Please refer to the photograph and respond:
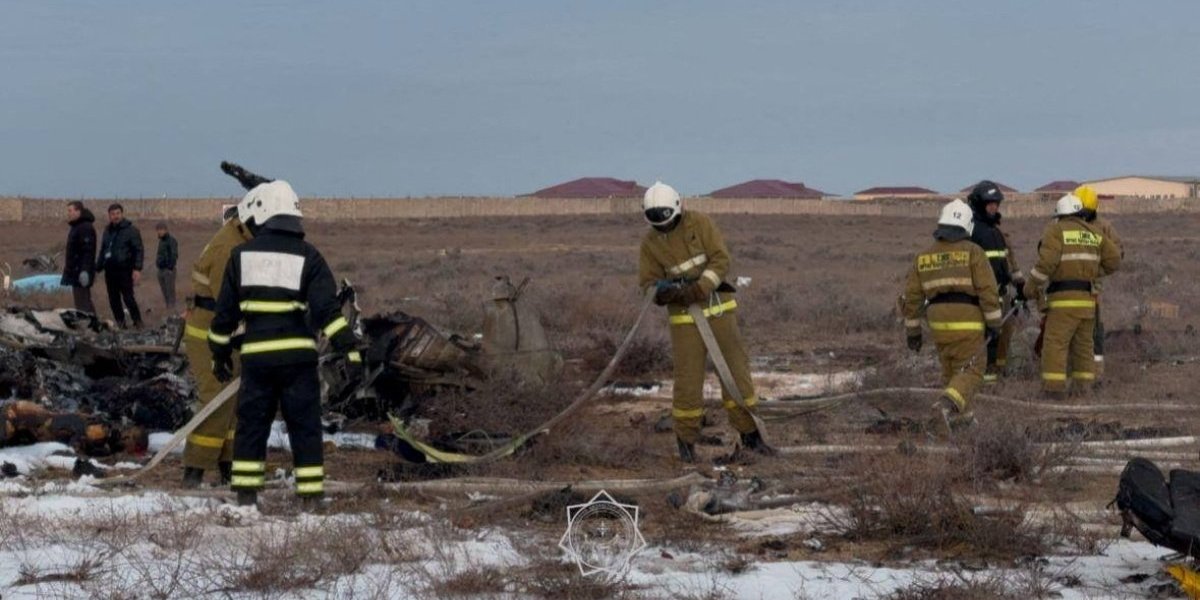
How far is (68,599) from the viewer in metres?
5.99

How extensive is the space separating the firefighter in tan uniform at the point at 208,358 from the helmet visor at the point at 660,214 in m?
2.63

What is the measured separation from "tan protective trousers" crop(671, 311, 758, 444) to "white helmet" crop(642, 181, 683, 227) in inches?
28.1

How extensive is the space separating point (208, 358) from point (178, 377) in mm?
3024

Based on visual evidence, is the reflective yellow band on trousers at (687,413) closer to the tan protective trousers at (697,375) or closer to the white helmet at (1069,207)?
the tan protective trousers at (697,375)

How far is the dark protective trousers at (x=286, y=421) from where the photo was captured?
26.4 feet

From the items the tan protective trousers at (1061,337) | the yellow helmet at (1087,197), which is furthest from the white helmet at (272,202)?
the yellow helmet at (1087,197)

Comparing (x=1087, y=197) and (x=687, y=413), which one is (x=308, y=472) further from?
(x=1087, y=197)

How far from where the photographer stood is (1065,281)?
1282 centimetres

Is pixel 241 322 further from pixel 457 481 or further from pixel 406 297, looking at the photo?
pixel 406 297

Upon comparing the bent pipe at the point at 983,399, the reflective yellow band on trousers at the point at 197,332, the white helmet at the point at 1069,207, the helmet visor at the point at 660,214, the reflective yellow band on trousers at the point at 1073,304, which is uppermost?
the white helmet at the point at 1069,207

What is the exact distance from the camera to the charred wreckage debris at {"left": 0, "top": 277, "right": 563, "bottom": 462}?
10.1 metres

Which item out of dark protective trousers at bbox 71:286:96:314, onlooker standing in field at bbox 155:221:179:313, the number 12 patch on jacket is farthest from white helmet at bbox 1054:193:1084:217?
onlooker standing in field at bbox 155:221:179:313

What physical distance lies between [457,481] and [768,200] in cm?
7606

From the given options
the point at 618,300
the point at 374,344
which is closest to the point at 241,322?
the point at 374,344
